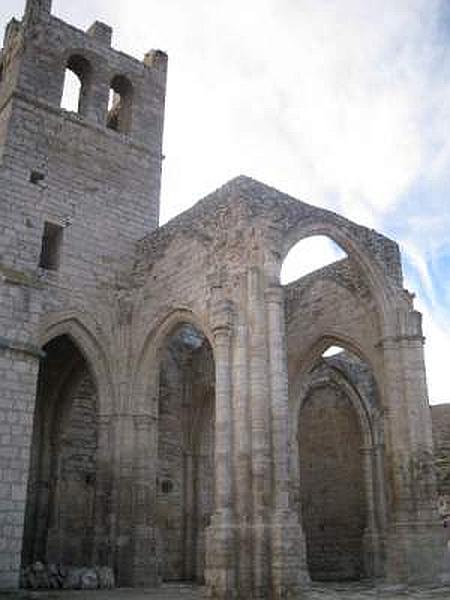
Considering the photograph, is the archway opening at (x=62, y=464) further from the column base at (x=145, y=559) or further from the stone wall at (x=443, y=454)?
the stone wall at (x=443, y=454)

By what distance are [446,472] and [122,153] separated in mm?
10702

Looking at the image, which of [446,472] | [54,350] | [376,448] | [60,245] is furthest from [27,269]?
[446,472]

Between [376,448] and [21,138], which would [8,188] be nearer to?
[21,138]

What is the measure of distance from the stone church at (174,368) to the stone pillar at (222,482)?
0.03 metres

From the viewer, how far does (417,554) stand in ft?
30.2

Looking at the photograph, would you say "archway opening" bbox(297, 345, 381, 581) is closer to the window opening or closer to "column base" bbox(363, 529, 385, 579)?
"column base" bbox(363, 529, 385, 579)

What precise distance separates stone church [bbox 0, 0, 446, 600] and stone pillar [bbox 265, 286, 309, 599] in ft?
0.07

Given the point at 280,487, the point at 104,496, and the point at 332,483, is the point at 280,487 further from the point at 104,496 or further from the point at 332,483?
the point at 332,483

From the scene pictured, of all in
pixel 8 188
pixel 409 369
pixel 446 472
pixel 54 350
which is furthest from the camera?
pixel 446 472

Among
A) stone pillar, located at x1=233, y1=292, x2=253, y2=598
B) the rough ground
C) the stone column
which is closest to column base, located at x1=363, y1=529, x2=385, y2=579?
the stone column

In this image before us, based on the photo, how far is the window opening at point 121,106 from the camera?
13.9m

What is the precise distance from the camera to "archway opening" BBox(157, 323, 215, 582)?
13.1 metres

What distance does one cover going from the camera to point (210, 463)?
13.9 m

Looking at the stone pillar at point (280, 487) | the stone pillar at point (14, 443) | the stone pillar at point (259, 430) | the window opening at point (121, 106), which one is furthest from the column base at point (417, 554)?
the window opening at point (121, 106)
